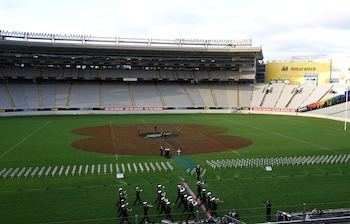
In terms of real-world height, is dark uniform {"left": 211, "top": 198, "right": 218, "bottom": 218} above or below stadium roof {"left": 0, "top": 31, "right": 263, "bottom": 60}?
below

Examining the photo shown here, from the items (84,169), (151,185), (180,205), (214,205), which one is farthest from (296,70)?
(214,205)

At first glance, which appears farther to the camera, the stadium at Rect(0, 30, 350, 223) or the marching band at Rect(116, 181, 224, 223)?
the stadium at Rect(0, 30, 350, 223)

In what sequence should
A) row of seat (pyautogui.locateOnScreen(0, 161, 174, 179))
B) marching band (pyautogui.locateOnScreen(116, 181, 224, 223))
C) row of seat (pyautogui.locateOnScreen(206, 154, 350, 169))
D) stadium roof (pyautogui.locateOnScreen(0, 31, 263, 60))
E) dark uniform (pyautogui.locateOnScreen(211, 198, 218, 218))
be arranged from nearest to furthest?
marching band (pyautogui.locateOnScreen(116, 181, 224, 223))
dark uniform (pyautogui.locateOnScreen(211, 198, 218, 218))
row of seat (pyautogui.locateOnScreen(0, 161, 174, 179))
row of seat (pyautogui.locateOnScreen(206, 154, 350, 169))
stadium roof (pyautogui.locateOnScreen(0, 31, 263, 60))

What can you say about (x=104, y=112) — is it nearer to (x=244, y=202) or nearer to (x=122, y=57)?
(x=122, y=57)

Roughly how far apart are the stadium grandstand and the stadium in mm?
275

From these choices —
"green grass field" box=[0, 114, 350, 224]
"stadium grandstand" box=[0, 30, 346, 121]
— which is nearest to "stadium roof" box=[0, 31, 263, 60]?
"stadium grandstand" box=[0, 30, 346, 121]

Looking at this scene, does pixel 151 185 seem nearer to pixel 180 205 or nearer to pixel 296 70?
pixel 180 205

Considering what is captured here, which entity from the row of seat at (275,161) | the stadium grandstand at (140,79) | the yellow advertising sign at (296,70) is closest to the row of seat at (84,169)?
the row of seat at (275,161)

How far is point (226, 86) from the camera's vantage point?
81.6 m

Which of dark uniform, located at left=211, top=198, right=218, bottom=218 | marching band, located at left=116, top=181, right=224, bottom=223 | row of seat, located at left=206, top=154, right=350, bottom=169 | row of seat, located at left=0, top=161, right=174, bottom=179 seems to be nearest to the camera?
marching band, located at left=116, top=181, right=224, bottom=223

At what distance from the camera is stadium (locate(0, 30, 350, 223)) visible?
658 inches

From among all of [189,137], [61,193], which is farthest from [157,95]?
[61,193]

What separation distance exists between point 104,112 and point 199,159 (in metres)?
43.6

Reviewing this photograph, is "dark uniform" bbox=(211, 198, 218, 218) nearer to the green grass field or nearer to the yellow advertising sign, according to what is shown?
the green grass field
